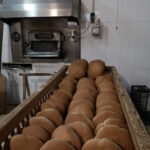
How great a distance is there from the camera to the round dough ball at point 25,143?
1.79 ft

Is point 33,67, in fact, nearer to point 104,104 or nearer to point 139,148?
point 104,104

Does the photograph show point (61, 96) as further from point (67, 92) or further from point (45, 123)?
point (45, 123)

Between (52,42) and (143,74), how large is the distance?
1.51 metres

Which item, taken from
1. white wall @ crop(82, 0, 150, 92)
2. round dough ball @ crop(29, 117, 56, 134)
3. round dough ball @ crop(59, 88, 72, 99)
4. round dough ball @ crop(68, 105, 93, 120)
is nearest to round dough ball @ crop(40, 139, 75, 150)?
round dough ball @ crop(29, 117, 56, 134)

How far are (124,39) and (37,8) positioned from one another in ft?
4.36

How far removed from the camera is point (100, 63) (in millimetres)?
1533

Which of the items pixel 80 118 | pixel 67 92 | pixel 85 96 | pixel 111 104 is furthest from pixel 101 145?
pixel 67 92

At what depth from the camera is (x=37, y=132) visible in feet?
2.05

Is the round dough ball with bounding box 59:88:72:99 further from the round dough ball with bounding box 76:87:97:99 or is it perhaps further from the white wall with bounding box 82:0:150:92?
the white wall with bounding box 82:0:150:92

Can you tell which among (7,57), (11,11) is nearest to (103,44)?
(11,11)

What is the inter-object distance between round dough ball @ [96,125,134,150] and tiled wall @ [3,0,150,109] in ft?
6.39

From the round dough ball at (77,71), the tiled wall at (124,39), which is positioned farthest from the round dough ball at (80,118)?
the tiled wall at (124,39)

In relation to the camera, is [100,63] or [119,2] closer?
[100,63]

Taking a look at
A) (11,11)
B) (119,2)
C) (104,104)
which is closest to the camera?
(104,104)
